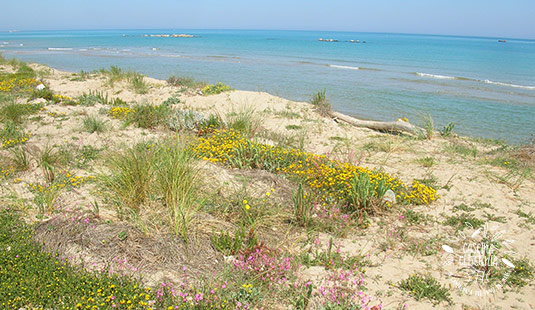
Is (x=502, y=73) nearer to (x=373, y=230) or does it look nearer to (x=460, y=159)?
(x=460, y=159)

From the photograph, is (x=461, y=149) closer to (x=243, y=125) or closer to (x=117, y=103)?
(x=243, y=125)

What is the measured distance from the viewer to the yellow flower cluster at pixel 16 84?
12516mm

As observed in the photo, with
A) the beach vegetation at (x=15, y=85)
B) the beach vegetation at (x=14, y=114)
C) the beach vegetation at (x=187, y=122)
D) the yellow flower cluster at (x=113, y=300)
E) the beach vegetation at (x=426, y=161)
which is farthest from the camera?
the beach vegetation at (x=15, y=85)

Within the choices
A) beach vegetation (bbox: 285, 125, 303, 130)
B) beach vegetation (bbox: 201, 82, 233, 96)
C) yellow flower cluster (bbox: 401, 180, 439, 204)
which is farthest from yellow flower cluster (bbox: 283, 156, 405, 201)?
beach vegetation (bbox: 201, 82, 233, 96)

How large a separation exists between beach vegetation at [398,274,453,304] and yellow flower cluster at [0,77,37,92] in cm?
1388

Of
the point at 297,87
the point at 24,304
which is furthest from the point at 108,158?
the point at 297,87

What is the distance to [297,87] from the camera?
1909 centimetres

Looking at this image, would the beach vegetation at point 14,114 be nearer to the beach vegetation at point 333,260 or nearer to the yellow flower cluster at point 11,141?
the yellow flower cluster at point 11,141

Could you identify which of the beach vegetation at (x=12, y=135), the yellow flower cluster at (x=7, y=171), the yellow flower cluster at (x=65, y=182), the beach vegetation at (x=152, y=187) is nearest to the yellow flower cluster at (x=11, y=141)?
the beach vegetation at (x=12, y=135)

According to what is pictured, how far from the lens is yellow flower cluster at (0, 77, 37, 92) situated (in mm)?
12516

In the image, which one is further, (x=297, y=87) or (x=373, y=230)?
(x=297, y=87)

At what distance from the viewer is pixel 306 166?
6355 millimetres

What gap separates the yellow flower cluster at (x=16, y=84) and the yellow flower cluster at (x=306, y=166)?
9230mm

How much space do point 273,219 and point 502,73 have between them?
28.3 meters
